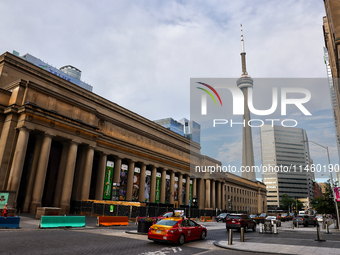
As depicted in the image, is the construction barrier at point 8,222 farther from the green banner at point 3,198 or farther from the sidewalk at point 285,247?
the sidewalk at point 285,247

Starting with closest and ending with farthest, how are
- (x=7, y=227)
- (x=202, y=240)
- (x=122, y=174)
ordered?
1. (x=202, y=240)
2. (x=7, y=227)
3. (x=122, y=174)

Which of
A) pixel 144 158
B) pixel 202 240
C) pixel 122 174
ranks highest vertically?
pixel 144 158

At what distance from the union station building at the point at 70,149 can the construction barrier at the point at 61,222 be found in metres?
10.1

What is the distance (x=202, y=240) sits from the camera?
1780cm

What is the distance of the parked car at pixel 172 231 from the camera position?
14698mm

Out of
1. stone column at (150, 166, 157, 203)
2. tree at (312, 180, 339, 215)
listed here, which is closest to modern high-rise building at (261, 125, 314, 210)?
stone column at (150, 166, 157, 203)

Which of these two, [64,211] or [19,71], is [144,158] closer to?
[64,211]

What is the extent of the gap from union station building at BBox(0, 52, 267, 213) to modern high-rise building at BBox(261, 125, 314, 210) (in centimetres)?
13262

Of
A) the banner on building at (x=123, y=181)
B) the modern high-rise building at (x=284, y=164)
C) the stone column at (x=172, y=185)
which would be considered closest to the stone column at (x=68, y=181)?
the banner on building at (x=123, y=181)

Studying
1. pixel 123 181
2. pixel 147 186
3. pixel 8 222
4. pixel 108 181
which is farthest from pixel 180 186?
pixel 8 222

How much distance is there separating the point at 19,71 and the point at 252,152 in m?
180

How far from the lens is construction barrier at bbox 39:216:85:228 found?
2073 cm

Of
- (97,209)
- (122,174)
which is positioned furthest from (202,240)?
(122,174)

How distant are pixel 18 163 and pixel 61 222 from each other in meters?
14.6
